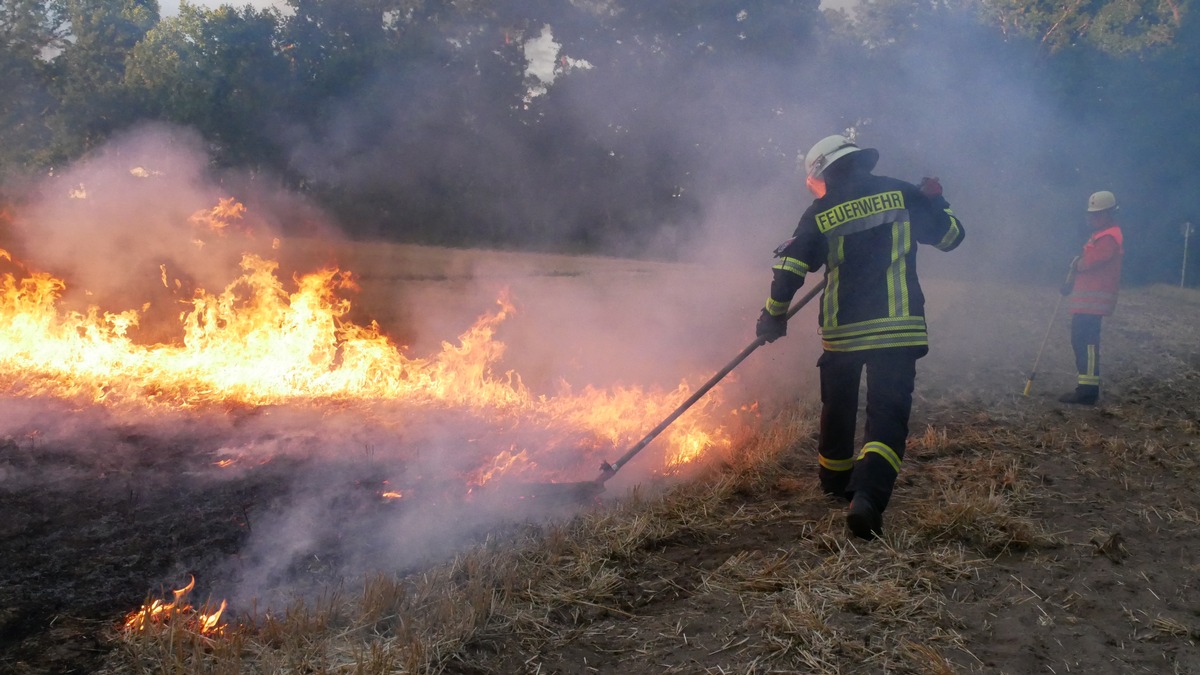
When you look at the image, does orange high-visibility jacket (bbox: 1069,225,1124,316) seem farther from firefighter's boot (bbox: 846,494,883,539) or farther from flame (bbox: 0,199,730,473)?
firefighter's boot (bbox: 846,494,883,539)

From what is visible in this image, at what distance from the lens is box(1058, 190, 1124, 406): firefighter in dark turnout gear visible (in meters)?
6.17

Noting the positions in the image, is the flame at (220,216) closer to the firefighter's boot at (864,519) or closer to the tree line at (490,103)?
the tree line at (490,103)

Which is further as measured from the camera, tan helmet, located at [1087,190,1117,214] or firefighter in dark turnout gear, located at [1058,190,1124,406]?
tan helmet, located at [1087,190,1117,214]

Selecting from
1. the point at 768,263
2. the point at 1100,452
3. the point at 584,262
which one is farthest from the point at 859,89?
the point at 1100,452

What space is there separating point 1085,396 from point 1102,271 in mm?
1085

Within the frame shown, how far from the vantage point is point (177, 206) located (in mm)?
8680

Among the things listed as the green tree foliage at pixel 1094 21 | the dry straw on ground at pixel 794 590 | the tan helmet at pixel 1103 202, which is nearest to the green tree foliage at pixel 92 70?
the dry straw on ground at pixel 794 590

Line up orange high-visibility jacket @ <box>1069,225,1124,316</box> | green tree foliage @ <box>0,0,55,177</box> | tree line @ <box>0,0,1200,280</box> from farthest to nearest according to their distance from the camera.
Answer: green tree foliage @ <box>0,0,55,177</box>, tree line @ <box>0,0,1200,280</box>, orange high-visibility jacket @ <box>1069,225,1124,316</box>

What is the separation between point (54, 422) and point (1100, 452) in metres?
6.69

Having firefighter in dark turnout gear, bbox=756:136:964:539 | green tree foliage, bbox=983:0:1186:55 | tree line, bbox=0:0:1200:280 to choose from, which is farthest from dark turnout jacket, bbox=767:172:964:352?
green tree foliage, bbox=983:0:1186:55

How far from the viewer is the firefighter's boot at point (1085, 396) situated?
→ 20.0 feet

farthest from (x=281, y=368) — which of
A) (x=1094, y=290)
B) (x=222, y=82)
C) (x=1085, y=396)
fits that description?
(x=1094, y=290)

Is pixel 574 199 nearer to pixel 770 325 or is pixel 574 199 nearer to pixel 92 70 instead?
pixel 770 325

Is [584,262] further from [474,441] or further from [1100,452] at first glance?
[1100,452]
